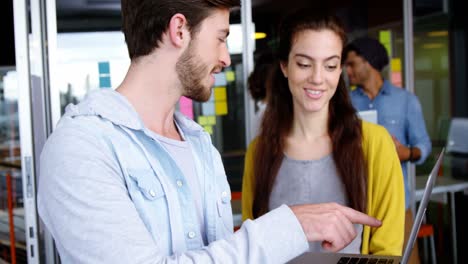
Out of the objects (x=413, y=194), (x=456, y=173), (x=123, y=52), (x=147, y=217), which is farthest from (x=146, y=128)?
(x=456, y=173)

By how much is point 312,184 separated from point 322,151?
5.5 inches

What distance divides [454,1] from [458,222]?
814cm

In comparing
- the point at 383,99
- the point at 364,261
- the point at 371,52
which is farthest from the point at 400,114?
the point at 364,261

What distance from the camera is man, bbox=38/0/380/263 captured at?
0.99m

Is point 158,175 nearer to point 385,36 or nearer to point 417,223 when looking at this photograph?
point 417,223

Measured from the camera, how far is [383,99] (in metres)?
4.04

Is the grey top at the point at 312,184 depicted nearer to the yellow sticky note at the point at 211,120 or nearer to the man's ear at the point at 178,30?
the man's ear at the point at 178,30

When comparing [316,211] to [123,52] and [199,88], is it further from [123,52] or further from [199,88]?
[123,52]

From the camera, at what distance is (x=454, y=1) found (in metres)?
8.94

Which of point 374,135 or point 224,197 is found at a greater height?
point 374,135

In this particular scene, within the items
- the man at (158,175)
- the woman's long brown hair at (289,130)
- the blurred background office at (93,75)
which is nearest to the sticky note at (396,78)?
the blurred background office at (93,75)

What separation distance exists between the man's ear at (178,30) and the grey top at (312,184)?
81 centimetres

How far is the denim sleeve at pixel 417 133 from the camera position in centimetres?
365

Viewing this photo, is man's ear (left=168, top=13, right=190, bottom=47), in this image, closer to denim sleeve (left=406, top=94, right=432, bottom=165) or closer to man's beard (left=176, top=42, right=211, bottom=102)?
man's beard (left=176, top=42, right=211, bottom=102)
